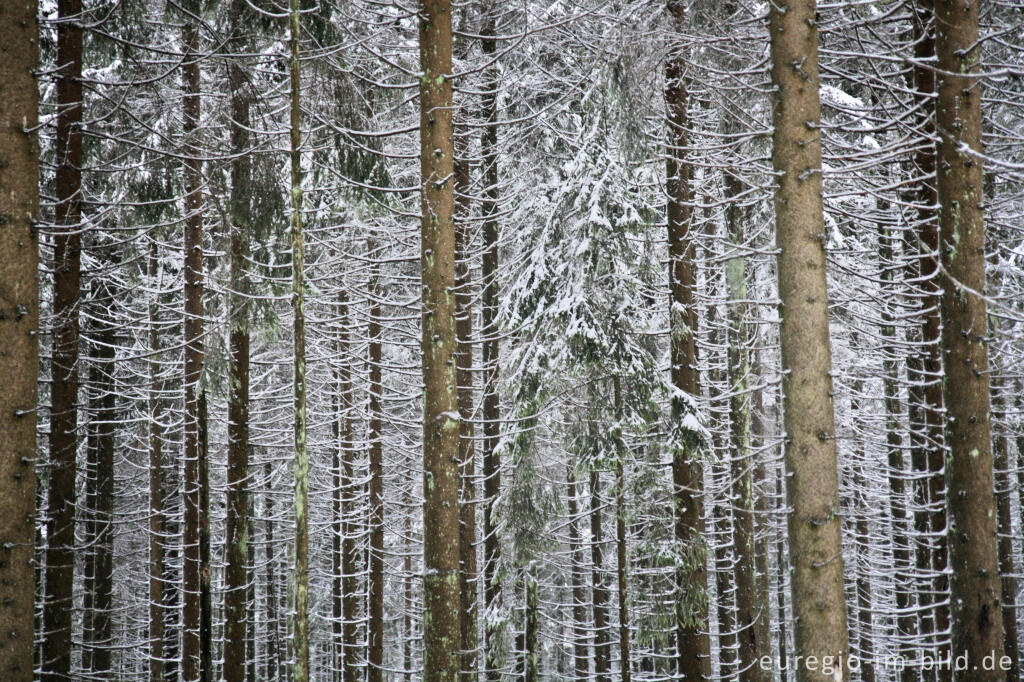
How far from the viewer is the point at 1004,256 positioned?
62.2ft

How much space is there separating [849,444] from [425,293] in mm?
16479

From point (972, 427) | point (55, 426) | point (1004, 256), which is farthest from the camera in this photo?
point (1004, 256)

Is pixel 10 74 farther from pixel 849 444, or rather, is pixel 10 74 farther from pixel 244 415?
pixel 849 444

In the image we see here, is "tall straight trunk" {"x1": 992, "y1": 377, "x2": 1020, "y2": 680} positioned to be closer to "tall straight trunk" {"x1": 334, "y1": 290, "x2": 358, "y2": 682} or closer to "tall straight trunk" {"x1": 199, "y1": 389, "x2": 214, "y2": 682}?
"tall straight trunk" {"x1": 334, "y1": 290, "x2": 358, "y2": 682}

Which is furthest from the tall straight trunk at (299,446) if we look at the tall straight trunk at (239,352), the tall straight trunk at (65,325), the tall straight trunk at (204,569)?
the tall straight trunk at (65,325)

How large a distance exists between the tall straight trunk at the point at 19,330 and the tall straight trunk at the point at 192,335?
234 cm

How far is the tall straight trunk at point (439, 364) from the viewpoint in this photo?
771 cm

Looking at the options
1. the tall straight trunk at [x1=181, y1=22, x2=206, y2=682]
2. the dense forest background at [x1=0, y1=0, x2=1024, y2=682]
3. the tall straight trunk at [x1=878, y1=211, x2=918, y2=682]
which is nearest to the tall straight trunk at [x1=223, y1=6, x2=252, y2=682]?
the dense forest background at [x1=0, y1=0, x2=1024, y2=682]

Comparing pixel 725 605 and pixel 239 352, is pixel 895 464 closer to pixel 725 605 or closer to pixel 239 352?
pixel 725 605

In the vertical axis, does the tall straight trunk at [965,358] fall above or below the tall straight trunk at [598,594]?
above

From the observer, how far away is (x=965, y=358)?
7.36m

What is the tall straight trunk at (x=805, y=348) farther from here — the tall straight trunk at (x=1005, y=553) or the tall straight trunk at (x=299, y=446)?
the tall straight trunk at (x=1005, y=553)

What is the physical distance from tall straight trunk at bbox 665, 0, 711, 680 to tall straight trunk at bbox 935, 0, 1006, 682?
11.6ft

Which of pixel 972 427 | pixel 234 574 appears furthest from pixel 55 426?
pixel 972 427
